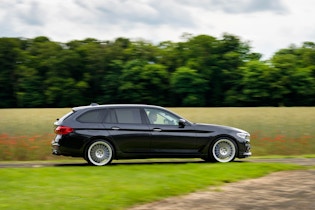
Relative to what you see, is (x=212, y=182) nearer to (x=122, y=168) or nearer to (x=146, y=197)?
(x=146, y=197)

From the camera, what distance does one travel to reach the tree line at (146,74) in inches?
3462

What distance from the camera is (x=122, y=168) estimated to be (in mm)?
13430

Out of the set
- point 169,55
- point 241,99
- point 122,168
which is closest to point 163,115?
point 122,168

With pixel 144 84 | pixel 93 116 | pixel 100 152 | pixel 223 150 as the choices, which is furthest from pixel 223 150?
pixel 144 84

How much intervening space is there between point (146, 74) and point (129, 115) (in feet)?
264

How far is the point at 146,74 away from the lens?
313ft

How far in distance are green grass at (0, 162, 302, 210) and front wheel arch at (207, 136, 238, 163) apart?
1445mm

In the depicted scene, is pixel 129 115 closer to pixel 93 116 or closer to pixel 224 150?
pixel 93 116

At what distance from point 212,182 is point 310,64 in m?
87.3

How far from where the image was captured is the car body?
14570mm

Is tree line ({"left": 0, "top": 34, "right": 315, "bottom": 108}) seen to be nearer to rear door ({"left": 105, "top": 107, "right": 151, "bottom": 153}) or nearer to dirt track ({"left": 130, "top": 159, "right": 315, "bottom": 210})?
rear door ({"left": 105, "top": 107, "right": 151, "bottom": 153})

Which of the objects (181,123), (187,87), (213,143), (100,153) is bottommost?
(100,153)

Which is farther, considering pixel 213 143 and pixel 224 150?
pixel 224 150

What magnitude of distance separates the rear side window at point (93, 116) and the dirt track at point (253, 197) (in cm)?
505
